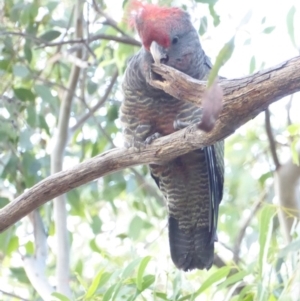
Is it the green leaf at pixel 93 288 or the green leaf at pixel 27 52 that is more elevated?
the green leaf at pixel 27 52

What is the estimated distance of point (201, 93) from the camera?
1299 mm

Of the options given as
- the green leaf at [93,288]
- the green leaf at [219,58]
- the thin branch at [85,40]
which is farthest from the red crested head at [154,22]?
the green leaf at [219,58]

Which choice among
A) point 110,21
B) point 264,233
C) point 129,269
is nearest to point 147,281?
point 129,269

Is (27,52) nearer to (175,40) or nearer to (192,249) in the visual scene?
(175,40)

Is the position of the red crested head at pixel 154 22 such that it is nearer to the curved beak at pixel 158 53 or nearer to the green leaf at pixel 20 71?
the curved beak at pixel 158 53

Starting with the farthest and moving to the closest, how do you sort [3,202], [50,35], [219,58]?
[50,35] < [3,202] < [219,58]

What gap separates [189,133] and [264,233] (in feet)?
1.34

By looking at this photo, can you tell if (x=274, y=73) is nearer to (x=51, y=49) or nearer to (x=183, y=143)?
(x=183, y=143)

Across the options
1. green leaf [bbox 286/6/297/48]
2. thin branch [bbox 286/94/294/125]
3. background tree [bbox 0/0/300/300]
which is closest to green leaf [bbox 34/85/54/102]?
background tree [bbox 0/0/300/300]

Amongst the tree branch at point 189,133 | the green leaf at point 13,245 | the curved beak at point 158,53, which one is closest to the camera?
the tree branch at point 189,133

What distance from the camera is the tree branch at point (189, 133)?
4.01 ft

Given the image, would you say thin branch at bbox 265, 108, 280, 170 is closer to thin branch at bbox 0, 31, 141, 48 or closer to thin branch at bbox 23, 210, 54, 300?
thin branch at bbox 0, 31, 141, 48

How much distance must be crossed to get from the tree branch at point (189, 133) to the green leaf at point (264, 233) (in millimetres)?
333

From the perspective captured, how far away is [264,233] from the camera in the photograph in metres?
1.69
